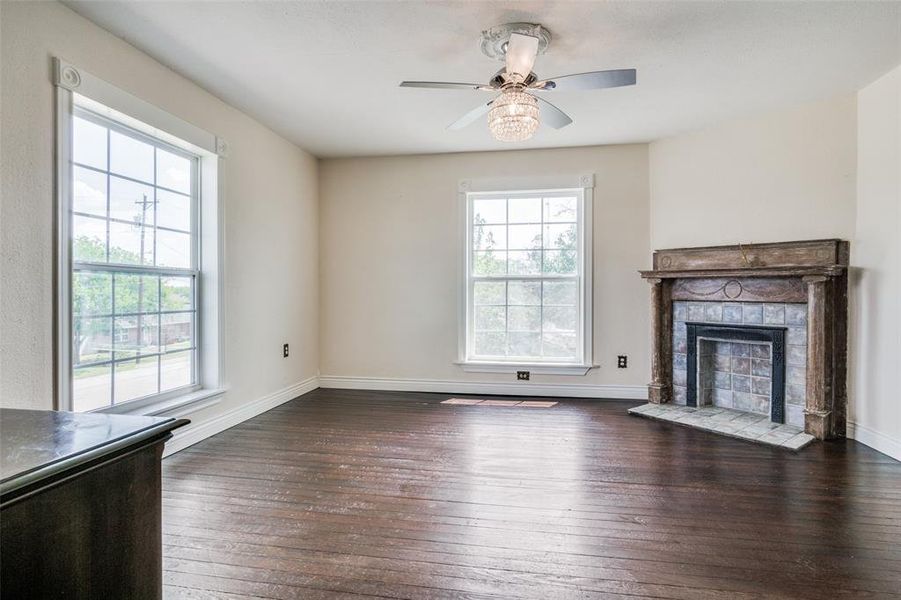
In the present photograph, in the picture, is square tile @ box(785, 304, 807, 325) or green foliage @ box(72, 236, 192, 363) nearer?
green foliage @ box(72, 236, 192, 363)

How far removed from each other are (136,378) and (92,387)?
29 cm

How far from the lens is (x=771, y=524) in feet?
6.47

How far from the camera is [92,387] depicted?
2.40m

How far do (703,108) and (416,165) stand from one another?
264 centimetres

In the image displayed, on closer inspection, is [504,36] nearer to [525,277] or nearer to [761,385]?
[525,277]

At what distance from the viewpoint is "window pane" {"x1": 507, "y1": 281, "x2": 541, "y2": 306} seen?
173 inches

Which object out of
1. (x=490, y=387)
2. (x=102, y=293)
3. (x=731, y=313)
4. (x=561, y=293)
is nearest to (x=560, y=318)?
(x=561, y=293)

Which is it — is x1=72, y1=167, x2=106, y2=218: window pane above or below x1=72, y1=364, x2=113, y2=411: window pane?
above

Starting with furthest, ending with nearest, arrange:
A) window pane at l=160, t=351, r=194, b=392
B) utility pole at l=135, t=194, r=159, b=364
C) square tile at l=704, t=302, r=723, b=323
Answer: square tile at l=704, t=302, r=723, b=323 → window pane at l=160, t=351, r=194, b=392 → utility pole at l=135, t=194, r=159, b=364

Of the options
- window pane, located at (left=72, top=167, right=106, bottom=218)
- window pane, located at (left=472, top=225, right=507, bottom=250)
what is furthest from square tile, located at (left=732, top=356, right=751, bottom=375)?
window pane, located at (left=72, top=167, right=106, bottom=218)

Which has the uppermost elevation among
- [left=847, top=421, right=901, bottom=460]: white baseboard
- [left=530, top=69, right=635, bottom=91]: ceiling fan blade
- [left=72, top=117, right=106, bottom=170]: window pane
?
[left=530, top=69, right=635, bottom=91]: ceiling fan blade

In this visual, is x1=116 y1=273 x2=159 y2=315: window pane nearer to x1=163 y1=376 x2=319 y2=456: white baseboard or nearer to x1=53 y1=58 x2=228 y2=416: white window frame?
x1=53 y1=58 x2=228 y2=416: white window frame

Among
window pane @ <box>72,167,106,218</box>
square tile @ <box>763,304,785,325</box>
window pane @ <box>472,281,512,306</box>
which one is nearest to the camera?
window pane @ <box>72,167,106,218</box>

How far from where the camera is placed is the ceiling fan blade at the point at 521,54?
2064 mm
